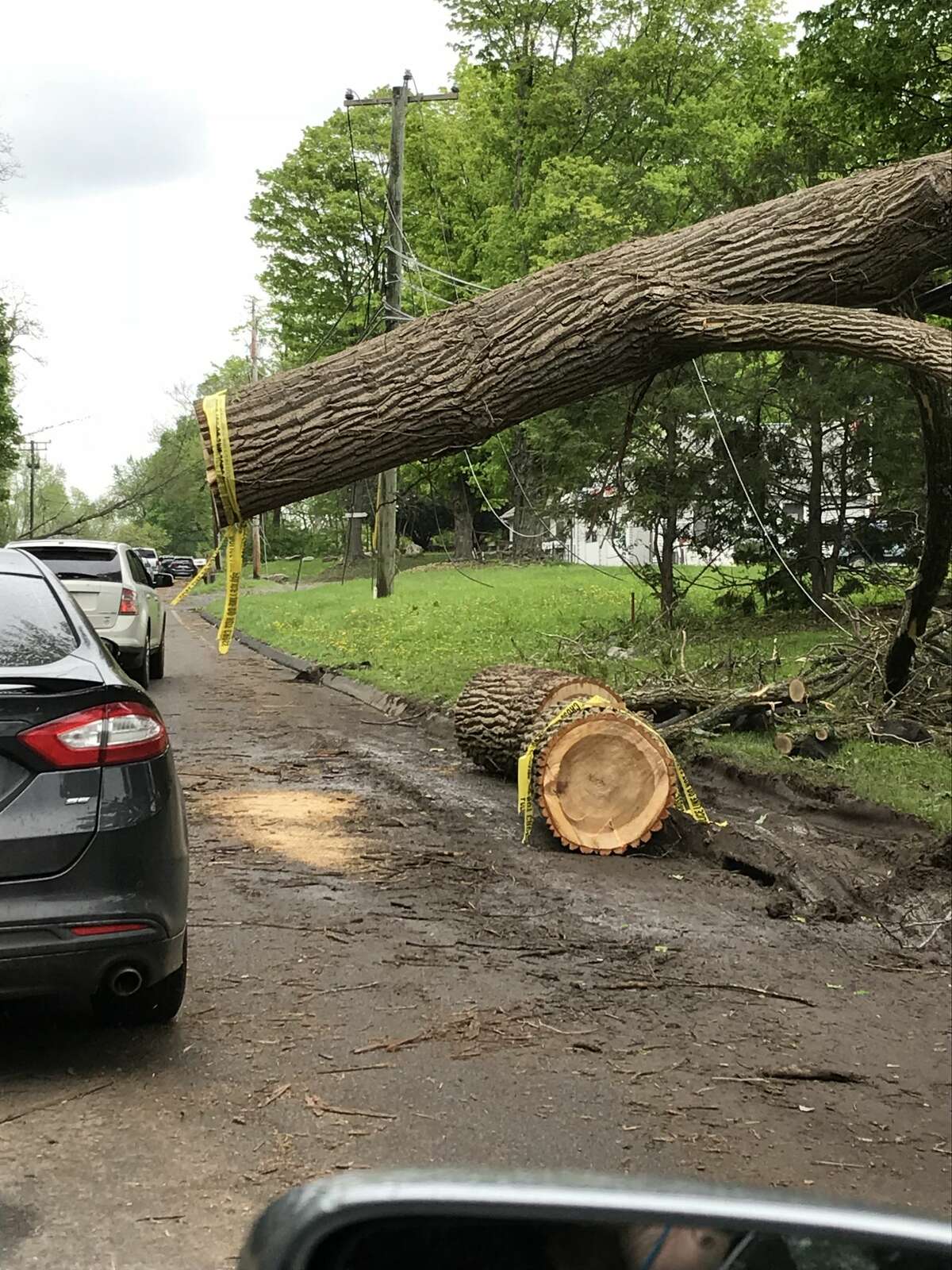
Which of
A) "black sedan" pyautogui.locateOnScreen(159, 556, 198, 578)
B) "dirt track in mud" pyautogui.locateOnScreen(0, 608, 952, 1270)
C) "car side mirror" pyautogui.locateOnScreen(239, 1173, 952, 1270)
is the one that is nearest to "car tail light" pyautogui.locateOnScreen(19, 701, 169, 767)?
"dirt track in mud" pyautogui.locateOnScreen(0, 608, 952, 1270)

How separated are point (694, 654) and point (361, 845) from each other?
26.5 ft

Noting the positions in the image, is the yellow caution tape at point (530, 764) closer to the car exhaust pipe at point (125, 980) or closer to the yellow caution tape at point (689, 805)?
the yellow caution tape at point (689, 805)

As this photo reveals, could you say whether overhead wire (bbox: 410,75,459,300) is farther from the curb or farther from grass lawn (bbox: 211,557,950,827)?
the curb

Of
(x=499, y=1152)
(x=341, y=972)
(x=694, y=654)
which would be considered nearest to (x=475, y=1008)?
(x=341, y=972)

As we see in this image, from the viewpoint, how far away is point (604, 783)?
25.8ft

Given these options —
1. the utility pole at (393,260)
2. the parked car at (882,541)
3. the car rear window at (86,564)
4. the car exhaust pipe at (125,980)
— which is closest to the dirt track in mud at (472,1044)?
the car exhaust pipe at (125,980)

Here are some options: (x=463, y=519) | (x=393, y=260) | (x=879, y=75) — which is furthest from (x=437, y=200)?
(x=879, y=75)

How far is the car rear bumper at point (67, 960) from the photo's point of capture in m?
3.97

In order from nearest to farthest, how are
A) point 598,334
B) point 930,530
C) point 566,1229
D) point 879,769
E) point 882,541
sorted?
→ 1. point 566,1229
2. point 598,334
3. point 879,769
4. point 930,530
5. point 882,541

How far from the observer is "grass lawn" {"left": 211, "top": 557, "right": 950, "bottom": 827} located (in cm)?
923

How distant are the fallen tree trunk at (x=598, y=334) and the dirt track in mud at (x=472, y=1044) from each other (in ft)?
7.81

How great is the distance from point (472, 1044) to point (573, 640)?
11490mm

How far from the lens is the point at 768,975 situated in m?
5.57

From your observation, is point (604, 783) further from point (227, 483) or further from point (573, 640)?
point (573, 640)
